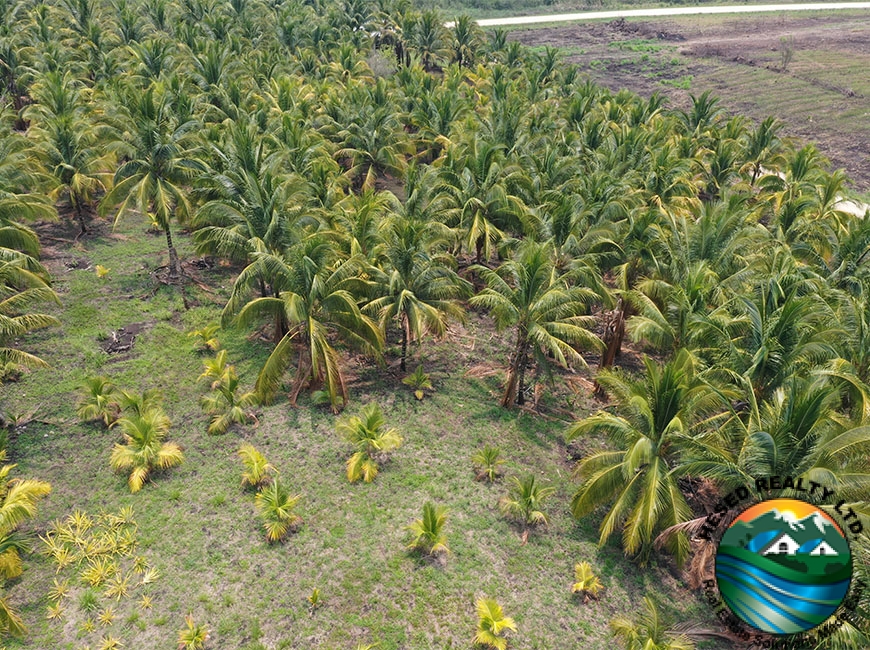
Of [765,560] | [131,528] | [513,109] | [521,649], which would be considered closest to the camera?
[765,560]

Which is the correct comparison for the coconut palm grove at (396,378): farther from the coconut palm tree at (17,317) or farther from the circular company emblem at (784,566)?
the circular company emblem at (784,566)

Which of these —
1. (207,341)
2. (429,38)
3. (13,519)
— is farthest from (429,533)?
(429,38)

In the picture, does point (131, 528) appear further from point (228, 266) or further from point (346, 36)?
point (346, 36)

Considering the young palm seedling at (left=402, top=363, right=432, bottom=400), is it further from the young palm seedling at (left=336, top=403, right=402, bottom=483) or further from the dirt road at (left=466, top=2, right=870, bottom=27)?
the dirt road at (left=466, top=2, right=870, bottom=27)

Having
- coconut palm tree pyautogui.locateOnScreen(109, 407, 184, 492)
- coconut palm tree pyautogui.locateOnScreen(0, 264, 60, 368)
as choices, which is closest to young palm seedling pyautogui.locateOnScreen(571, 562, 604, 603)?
coconut palm tree pyautogui.locateOnScreen(109, 407, 184, 492)

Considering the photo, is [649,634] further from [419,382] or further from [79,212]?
[79,212]

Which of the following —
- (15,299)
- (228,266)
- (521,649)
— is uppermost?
(15,299)

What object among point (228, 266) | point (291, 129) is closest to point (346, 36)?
point (291, 129)
